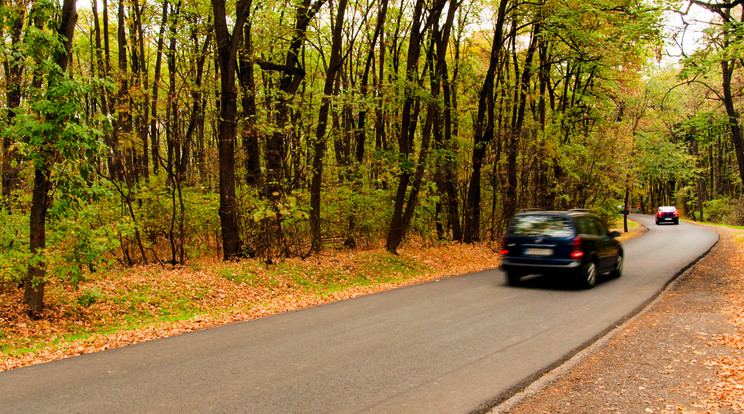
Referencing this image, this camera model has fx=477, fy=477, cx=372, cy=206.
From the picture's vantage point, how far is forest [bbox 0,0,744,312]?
8070 millimetres

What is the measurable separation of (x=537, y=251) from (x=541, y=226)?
598 millimetres

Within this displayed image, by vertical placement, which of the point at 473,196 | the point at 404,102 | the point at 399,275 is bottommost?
the point at 399,275

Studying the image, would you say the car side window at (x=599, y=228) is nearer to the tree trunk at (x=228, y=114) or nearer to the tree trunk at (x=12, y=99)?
the tree trunk at (x=228, y=114)

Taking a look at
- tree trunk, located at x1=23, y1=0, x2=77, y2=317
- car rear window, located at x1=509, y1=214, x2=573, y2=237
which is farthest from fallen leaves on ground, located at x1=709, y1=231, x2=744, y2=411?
tree trunk, located at x1=23, y1=0, x2=77, y2=317

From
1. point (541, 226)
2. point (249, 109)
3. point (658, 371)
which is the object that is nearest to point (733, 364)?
point (658, 371)

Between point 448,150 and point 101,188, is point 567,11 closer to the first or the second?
point 448,150

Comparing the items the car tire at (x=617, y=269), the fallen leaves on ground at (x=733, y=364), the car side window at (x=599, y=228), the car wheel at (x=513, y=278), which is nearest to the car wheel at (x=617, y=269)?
the car tire at (x=617, y=269)

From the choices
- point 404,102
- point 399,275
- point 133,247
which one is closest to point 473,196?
point 404,102

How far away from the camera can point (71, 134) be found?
7477mm

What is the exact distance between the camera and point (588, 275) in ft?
35.9

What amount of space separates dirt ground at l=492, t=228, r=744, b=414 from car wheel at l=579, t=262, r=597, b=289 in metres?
1.78

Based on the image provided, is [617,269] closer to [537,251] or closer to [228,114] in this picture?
[537,251]

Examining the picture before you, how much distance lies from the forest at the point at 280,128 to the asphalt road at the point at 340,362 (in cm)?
320

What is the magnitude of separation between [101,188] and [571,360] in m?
7.81
